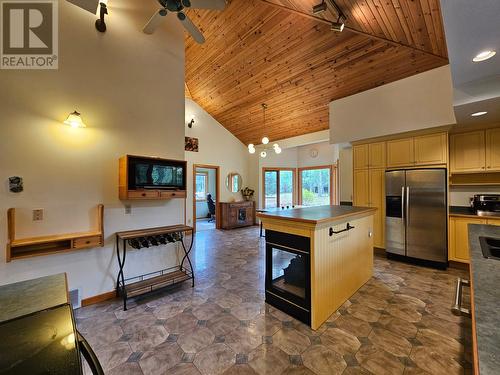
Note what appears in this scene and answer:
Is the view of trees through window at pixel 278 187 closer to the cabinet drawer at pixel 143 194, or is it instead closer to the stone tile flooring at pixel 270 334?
the stone tile flooring at pixel 270 334

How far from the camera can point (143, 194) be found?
2812 millimetres

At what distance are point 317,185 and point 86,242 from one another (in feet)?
24.7

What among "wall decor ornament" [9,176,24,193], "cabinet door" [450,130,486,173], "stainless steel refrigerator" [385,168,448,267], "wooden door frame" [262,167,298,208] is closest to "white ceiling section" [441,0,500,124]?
"cabinet door" [450,130,486,173]

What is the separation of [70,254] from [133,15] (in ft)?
10.7

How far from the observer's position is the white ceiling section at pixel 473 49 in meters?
1.34

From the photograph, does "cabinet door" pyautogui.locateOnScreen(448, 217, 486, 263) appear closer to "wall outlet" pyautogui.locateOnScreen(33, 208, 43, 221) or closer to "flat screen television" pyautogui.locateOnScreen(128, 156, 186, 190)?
"flat screen television" pyautogui.locateOnScreen(128, 156, 186, 190)

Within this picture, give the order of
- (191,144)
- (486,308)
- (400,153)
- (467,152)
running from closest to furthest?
(486,308) → (467,152) → (400,153) → (191,144)

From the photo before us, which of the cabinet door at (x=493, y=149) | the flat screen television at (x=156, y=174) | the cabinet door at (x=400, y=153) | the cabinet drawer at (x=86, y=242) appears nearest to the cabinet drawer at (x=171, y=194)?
the flat screen television at (x=156, y=174)

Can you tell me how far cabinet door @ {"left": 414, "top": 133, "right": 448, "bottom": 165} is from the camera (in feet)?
11.8

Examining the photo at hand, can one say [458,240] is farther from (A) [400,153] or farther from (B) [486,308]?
(B) [486,308]

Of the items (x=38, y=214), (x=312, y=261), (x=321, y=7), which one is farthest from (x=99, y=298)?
(x=321, y=7)

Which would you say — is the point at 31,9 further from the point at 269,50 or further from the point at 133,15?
the point at 269,50

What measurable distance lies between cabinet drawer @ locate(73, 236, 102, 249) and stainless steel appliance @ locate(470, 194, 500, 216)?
553cm

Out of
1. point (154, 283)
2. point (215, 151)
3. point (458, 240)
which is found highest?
point (215, 151)
